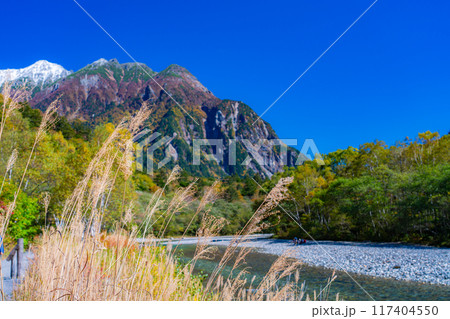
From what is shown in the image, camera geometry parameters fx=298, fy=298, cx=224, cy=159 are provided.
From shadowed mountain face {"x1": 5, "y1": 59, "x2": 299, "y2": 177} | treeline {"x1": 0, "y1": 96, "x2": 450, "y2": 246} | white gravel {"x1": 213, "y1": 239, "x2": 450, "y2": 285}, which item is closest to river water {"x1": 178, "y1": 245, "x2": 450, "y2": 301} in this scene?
white gravel {"x1": 213, "y1": 239, "x2": 450, "y2": 285}

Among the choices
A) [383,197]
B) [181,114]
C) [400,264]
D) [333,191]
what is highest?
[181,114]

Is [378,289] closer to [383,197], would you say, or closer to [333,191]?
[383,197]

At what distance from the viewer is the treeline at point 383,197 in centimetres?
2016

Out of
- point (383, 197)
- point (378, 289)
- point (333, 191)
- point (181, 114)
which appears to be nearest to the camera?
point (378, 289)

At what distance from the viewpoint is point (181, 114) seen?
245 ft

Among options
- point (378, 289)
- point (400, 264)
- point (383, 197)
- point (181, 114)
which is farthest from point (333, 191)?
point (181, 114)

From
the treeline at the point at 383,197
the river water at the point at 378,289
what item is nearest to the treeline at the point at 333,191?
the treeline at the point at 383,197

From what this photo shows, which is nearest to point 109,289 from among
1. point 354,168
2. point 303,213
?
point 303,213

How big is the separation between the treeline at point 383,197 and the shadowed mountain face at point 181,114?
5670mm

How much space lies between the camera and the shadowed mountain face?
779 inches

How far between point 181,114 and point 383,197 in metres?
58.0

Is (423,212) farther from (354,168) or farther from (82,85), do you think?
(82,85)

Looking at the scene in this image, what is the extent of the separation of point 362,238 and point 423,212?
6155 millimetres

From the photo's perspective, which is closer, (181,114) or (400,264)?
(400,264)
